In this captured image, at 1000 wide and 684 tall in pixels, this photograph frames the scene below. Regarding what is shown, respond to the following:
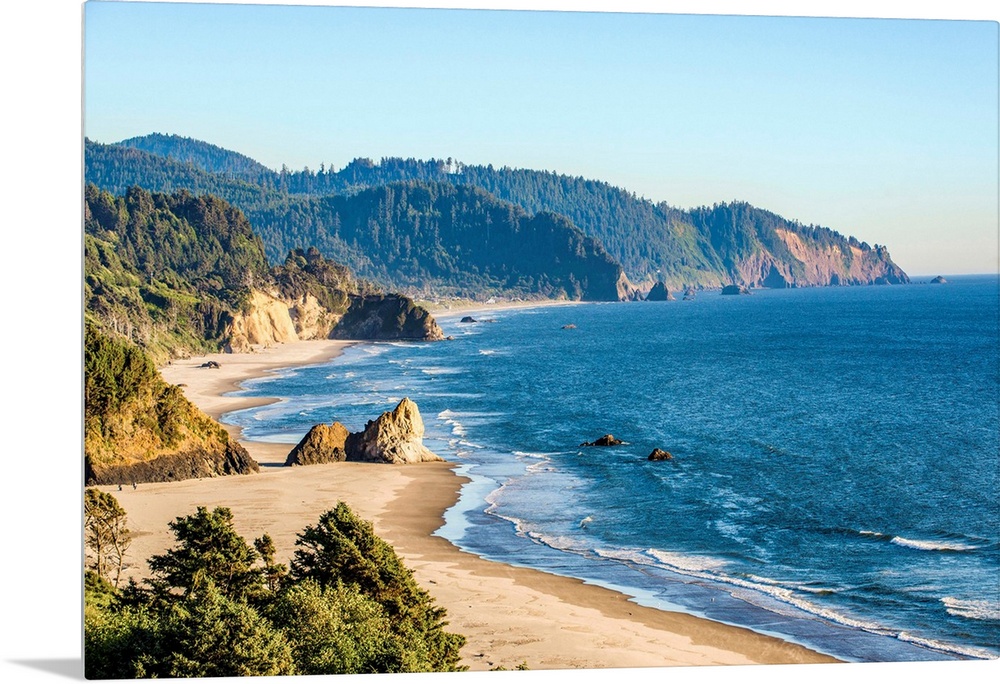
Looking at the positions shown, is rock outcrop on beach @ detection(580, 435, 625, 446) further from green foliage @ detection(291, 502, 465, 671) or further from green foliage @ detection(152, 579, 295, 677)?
green foliage @ detection(152, 579, 295, 677)

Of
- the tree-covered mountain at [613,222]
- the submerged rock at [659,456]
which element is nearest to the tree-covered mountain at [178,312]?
the tree-covered mountain at [613,222]

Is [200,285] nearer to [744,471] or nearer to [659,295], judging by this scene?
[744,471]

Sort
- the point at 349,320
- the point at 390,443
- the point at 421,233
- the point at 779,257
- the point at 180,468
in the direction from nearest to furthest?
the point at 180,468
the point at 390,443
the point at 779,257
the point at 349,320
the point at 421,233

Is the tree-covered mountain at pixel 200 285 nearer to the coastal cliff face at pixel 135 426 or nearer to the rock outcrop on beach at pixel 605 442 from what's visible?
the rock outcrop on beach at pixel 605 442

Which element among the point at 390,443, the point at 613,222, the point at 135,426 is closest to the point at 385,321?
the point at 613,222

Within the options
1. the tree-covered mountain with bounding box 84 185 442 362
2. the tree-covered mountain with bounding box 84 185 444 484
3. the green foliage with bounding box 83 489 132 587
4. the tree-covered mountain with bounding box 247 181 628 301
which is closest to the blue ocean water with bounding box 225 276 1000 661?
the tree-covered mountain with bounding box 84 185 444 484

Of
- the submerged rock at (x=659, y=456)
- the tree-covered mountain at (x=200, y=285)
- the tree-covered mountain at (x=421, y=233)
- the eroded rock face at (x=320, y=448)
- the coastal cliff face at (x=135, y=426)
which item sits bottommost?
the submerged rock at (x=659, y=456)

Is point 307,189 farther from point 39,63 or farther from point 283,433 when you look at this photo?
point 39,63
